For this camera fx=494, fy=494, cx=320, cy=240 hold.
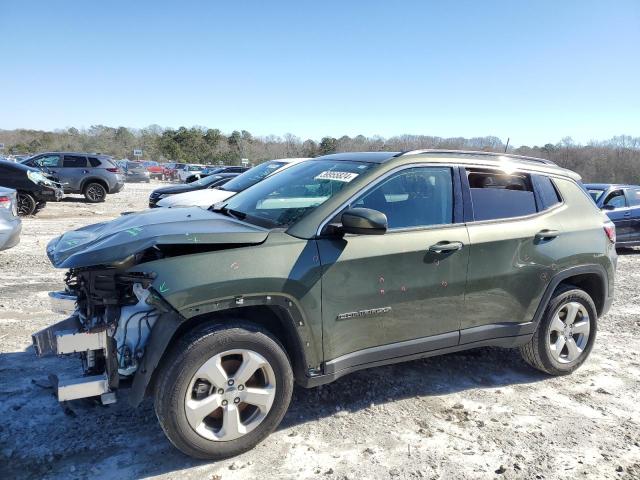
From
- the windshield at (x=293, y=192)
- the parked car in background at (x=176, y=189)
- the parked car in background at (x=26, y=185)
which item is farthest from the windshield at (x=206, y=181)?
the windshield at (x=293, y=192)

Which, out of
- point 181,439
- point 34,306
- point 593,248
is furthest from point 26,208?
point 593,248

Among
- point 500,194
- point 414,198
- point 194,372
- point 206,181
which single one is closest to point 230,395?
point 194,372

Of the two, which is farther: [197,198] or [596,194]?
[596,194]

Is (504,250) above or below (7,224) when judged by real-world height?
below

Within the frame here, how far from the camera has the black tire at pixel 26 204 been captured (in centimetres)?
1365

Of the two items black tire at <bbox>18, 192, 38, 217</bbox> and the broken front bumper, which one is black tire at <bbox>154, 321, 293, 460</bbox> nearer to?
the broken front bumper

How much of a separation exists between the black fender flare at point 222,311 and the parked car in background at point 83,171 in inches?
677

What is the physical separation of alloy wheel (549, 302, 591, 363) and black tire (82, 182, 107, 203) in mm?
17534

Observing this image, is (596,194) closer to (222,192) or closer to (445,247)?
(222,192)

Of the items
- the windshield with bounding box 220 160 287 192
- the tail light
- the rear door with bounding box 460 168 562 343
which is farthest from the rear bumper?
the tail light

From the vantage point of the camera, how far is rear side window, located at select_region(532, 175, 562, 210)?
4287 millimetres

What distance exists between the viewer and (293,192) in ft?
12.9

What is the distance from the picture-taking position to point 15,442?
312 cm

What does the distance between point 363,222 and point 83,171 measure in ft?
57.7
